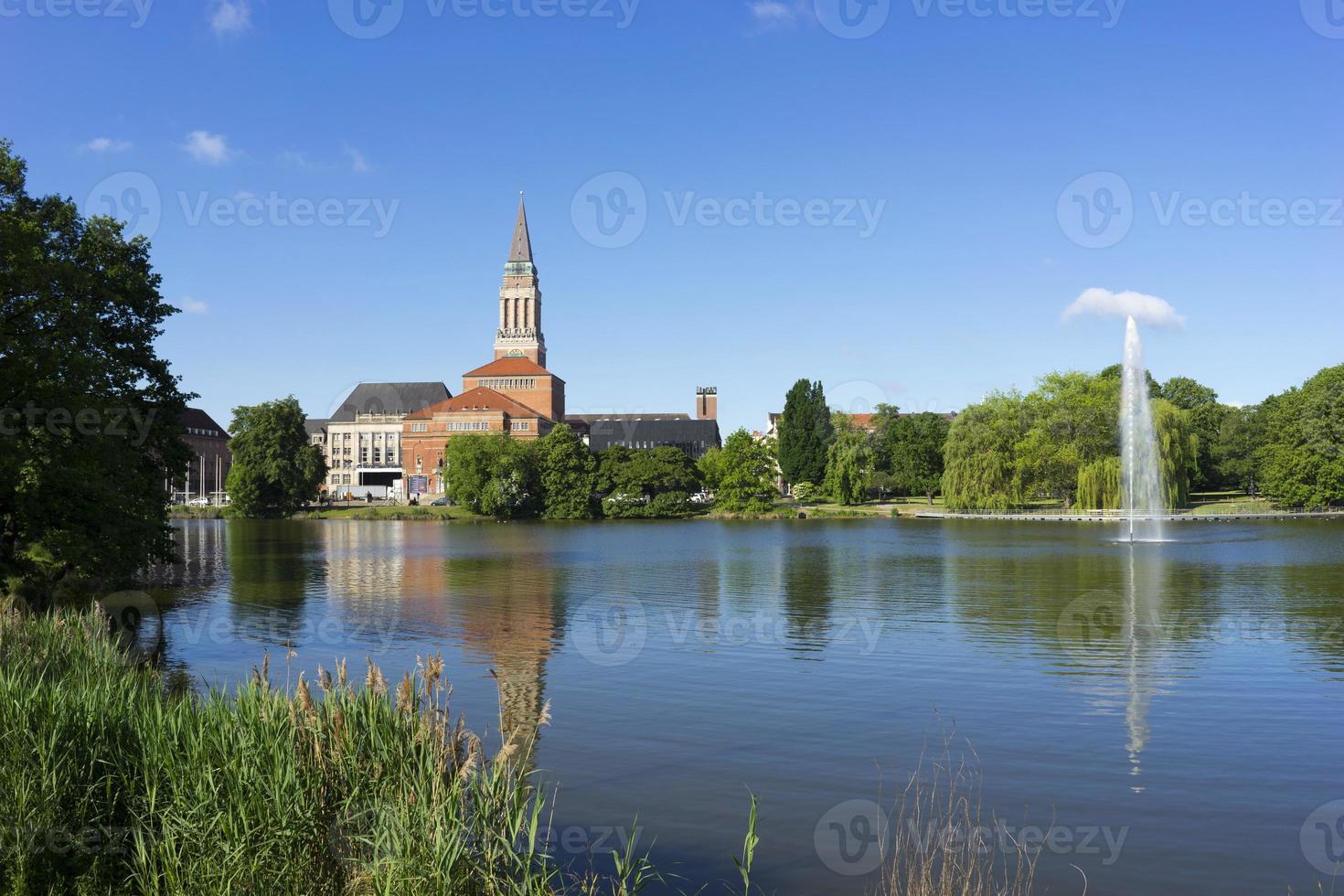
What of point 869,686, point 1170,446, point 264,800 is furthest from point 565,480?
point 264,800

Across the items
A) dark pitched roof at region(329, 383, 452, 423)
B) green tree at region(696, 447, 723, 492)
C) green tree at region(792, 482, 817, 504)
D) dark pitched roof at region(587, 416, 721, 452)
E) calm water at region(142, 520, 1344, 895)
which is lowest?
calm water at region(142, 520, 1344, 895)

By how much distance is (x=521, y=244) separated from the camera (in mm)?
159875

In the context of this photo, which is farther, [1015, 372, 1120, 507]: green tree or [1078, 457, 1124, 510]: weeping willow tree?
[1015, 372, 1120, 507]: green tree

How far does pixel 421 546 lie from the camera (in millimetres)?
60031

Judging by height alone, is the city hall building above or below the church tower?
below

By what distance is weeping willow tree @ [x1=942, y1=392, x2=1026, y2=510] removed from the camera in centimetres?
8362

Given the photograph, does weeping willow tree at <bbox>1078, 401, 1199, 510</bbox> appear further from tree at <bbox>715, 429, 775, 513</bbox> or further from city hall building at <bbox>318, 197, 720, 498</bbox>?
city hall building at <bbox>318, 197, 720, 498</bbox>

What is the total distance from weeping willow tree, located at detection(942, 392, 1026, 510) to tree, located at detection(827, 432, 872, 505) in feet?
56.8

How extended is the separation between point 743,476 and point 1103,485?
36422 mm

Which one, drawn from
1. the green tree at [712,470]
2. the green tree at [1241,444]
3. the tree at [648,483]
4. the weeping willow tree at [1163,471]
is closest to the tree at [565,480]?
the tree at [648,483]

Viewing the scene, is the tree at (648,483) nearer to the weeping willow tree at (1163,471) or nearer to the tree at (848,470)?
the tree at (848,470)

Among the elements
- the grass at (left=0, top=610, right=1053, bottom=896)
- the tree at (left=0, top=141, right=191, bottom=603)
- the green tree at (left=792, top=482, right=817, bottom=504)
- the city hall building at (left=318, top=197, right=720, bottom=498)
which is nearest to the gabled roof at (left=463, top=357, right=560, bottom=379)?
the city hall building at (left=318, top=197, right=720, bottom=498)

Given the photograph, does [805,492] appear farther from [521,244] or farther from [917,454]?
[521,244]

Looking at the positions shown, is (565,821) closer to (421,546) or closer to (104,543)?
(104,543)
